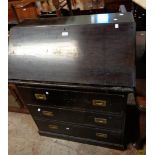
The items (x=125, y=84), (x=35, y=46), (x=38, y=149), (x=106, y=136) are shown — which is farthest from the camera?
(x=38, y=149)

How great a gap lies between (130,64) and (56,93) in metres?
0.53

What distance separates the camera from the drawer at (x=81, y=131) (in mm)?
1459

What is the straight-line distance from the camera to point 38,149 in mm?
1751

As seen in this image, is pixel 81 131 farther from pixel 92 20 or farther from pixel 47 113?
pixel 92 20

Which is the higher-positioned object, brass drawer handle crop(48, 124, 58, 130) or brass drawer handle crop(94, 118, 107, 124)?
brass drawer handle crop(94, 118, 107, 124)

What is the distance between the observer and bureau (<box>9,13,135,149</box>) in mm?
1114

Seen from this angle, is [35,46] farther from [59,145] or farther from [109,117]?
[59,145]

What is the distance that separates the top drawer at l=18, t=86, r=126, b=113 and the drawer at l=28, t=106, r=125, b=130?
62 mm

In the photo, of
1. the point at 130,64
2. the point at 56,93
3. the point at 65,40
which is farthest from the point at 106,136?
the point at 65,40

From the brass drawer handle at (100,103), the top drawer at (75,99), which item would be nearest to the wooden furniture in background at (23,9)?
the top drawer at (75,99)

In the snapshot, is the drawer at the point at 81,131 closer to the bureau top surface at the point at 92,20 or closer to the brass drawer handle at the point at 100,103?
the brass drawer handle at the point at 100,103

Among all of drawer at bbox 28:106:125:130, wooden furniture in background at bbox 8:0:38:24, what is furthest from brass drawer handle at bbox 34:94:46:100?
wooden furniture in background at bbox 8:0:38:24

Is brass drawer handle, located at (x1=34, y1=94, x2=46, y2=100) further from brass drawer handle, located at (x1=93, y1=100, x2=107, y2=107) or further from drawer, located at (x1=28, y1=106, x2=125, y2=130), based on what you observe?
brass drawer handle, located at (x1=93, y1=100, x2=107, y2=107)

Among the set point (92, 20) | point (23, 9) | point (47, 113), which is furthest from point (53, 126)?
point (23, 9)
